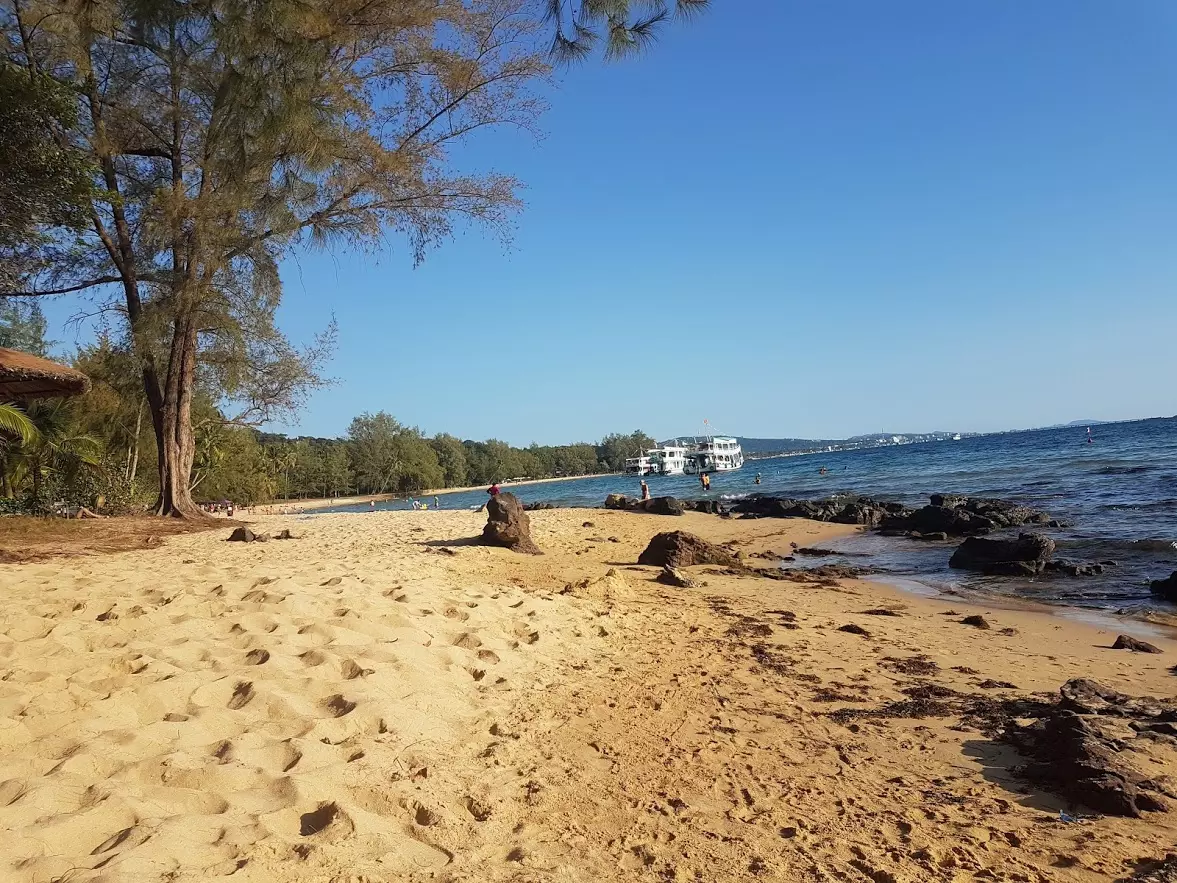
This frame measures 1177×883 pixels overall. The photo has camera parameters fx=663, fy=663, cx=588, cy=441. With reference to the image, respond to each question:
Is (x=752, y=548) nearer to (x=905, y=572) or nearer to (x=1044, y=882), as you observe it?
(x=905, y=572)

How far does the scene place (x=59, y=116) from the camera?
941 cm

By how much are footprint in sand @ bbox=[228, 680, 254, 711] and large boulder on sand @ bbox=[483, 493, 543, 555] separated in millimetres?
7606

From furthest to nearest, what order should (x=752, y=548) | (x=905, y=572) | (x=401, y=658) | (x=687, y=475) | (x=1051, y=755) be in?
(x=687, y=475) < (x=752, y=548) < (x=905, y=572) < (x=401, y=658) < (x=1051, y=755)

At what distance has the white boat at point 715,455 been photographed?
79938 mm

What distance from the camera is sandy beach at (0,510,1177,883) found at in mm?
2510

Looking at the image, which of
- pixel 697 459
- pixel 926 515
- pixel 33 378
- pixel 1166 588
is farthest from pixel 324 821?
pixel 697 459

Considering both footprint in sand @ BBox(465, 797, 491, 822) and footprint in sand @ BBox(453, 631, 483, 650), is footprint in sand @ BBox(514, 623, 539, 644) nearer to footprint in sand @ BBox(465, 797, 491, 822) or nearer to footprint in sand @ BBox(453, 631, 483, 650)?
footprint in sand @ BBox(453, 631, 483, 650)

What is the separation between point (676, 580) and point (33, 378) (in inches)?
327

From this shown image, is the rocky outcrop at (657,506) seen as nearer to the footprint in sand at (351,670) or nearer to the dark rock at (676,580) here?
the dark rock at (676,580)

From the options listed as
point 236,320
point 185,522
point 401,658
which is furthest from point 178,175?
point 401,658

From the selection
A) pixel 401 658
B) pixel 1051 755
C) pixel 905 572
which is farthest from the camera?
pixel 905 572

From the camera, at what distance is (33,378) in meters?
7.81

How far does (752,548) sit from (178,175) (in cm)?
1550

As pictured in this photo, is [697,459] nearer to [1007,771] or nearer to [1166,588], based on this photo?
[1166,588]
